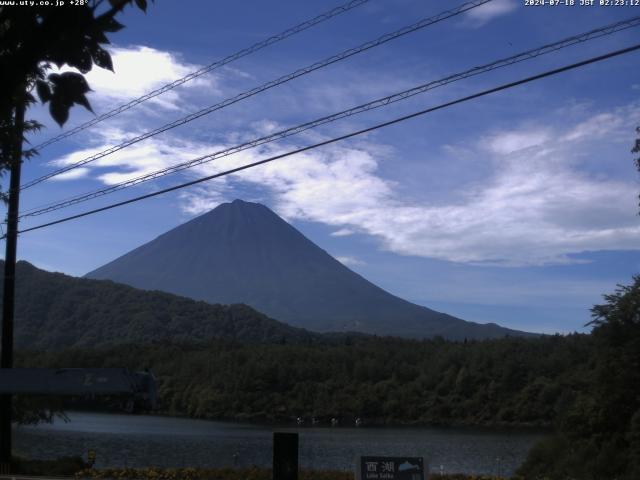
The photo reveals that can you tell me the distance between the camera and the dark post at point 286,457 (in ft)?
38.2

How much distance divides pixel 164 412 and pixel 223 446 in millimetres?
62787

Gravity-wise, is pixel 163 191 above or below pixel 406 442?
above

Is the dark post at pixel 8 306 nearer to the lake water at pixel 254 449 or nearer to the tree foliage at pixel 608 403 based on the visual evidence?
the lake water at pixel 254 449

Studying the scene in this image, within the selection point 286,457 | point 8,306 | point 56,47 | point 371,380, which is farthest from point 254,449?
point 371,380

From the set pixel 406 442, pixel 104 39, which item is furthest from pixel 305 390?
pixel 104 39

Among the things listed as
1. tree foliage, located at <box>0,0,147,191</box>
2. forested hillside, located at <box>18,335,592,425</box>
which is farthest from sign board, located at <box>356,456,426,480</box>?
forested hillside, located at <box>18,335,592,425</box>

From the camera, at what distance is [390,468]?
12.9 m

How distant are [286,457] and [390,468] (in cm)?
207

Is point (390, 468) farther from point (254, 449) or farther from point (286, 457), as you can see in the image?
point (254, 449)

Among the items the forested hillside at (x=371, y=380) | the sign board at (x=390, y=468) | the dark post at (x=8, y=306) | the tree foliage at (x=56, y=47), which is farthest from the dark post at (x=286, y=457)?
the forested hillside at (x=371, y=380)

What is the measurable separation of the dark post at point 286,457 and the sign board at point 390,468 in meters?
1.65

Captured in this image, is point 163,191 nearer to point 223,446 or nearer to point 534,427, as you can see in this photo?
point 223,446

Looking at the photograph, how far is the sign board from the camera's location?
12.9m

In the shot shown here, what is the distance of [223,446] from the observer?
58.9m
